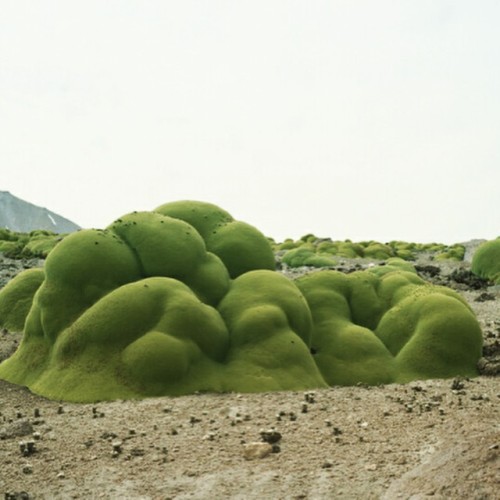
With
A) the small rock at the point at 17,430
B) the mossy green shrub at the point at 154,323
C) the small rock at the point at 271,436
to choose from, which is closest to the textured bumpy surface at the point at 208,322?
the mossy green shrub at the point at 154,323

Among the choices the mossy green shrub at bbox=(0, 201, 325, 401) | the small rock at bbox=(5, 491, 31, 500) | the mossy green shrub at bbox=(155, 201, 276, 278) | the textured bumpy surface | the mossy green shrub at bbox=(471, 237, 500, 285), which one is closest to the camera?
the small rock at bbox=(5, 491, 31, 500)

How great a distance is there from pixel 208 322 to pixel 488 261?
3303 centimetres

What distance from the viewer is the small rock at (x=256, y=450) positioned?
31.8 ft

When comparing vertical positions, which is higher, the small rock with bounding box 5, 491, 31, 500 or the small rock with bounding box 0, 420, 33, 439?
the small rock with bounding box 5, 491, 31, 500

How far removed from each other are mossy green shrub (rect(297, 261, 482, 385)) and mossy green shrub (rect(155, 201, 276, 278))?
156 centimetres

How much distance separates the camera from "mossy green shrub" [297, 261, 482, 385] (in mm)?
16328

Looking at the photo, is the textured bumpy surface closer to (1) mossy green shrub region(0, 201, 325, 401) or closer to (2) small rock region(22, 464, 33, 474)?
(1) mossy green shrub region(0, 201, 325, 401)

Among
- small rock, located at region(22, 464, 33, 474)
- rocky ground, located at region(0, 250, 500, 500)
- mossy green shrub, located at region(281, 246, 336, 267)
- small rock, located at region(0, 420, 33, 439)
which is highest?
mossy green shrub, located at region(281, 246, 336, 267)

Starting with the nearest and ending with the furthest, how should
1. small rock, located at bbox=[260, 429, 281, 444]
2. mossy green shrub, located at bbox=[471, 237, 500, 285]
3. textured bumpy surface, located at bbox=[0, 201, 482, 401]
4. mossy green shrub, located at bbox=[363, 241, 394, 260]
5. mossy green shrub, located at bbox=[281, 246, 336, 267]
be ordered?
1. small rock, located at bbox=[260, 429, 281, 444]
2. textured bumpy surface, located at bbox=[0, 201, 482, 401]
3. mossy green shrub, located at bbox=[471, 237, 500, 285]
4. mossy green shrub, located at bbox=[281, 246, 336, 267]
5. mossy green shrub, located at bbox=[363, 241, 394, 260]

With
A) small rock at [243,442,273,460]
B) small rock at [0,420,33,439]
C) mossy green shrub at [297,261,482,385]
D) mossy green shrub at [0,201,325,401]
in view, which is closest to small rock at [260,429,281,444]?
Result: small rock at [243,442,273,460]

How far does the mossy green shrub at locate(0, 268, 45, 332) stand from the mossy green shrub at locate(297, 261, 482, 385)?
10.3m

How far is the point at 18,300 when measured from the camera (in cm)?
2320

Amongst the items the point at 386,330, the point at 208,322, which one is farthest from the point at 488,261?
the point at 208,322

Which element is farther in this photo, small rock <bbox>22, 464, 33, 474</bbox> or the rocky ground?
small rock <bbox>22, 464, 33, 474</bbox>
